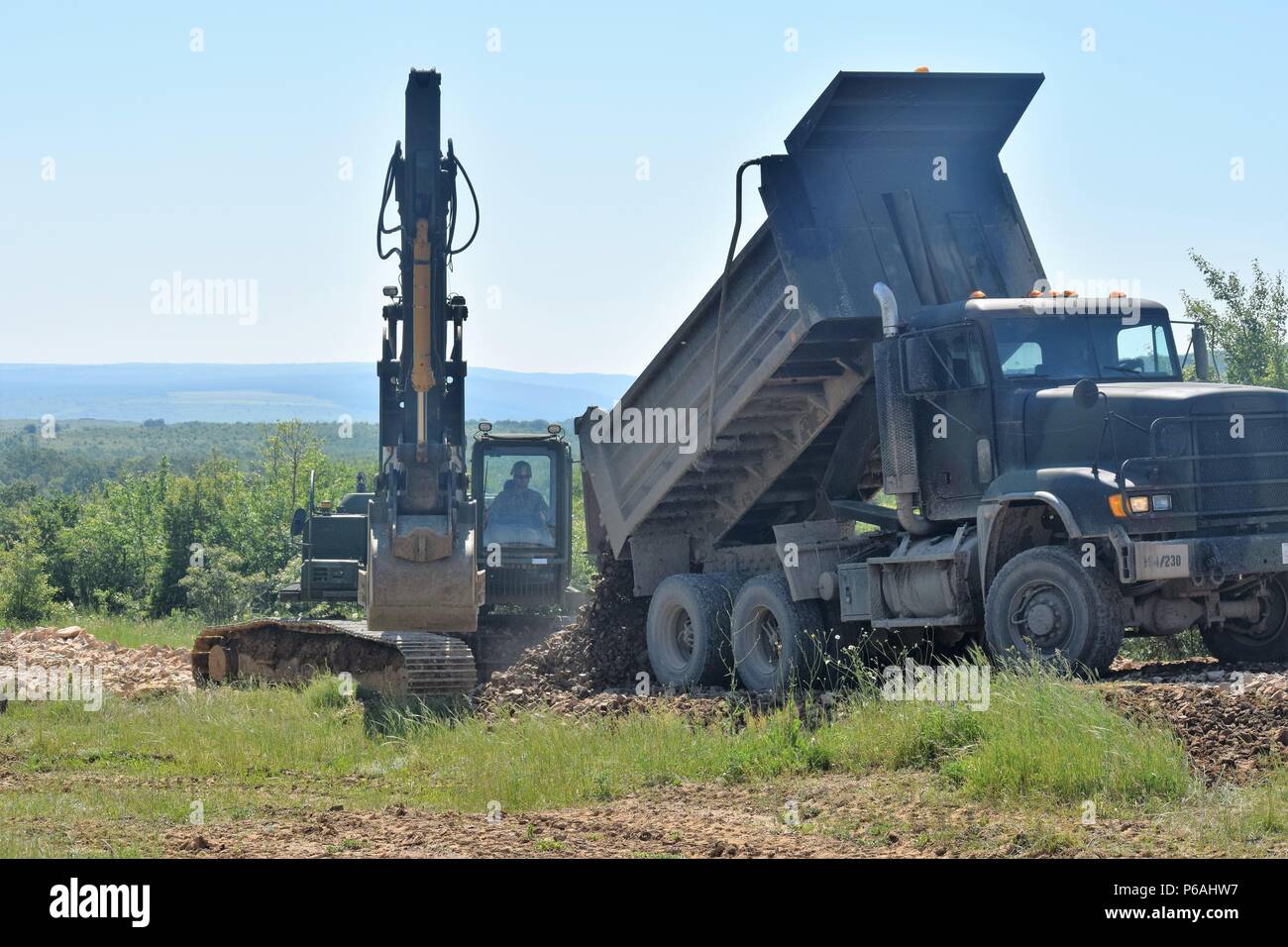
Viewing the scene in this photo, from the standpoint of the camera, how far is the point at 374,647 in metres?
16.1

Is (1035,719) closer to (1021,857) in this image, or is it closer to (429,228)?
(1021,857)

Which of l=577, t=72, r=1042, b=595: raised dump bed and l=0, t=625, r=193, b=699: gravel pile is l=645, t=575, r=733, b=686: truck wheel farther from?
l=0, t=625, r=193, b=699: gravel pile

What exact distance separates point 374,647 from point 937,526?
6.09 metres

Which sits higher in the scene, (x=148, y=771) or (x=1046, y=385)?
(x=1046, y=385)

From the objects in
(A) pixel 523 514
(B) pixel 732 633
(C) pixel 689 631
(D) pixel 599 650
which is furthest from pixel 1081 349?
(A) pixel 523 514

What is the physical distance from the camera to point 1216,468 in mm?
11125

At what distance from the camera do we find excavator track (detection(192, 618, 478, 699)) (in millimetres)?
14672

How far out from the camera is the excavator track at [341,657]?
48.1 ft

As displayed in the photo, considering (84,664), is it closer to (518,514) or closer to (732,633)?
(518,514)

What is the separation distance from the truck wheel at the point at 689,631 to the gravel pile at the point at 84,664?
17.5ft

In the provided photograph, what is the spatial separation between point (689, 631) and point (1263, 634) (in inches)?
203
